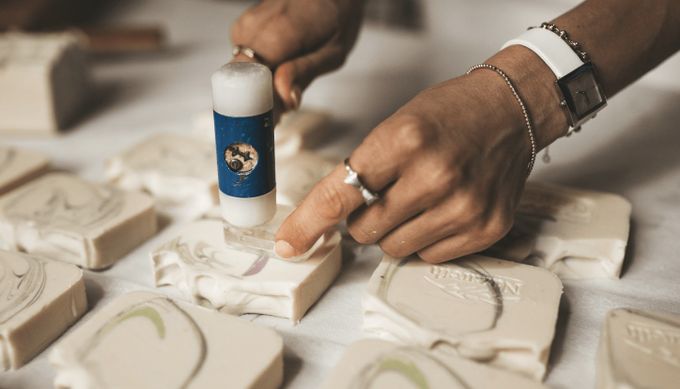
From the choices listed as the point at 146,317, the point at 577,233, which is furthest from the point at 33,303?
the point at 577,233

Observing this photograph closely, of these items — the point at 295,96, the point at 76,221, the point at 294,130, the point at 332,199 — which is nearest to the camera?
the point at 332,199

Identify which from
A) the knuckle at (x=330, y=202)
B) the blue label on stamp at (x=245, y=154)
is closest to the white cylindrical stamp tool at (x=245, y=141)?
the blue label on stamp at (x=245, y=154)

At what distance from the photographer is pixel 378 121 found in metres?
1.83

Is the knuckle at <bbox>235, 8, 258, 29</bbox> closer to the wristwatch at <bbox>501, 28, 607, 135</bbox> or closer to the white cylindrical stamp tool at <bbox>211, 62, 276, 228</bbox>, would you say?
the white cylindrical stamp tool at <bbox>211, 62, 276, 228</bbox>

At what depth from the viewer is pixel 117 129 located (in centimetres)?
180

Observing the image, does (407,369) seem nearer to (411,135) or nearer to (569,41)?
(411,135)

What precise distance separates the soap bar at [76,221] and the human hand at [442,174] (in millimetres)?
375

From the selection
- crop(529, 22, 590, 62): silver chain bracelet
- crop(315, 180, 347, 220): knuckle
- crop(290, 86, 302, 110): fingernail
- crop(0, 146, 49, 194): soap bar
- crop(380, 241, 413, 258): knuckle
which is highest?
crop(529, 22, 590, 62): silver chain bracelet

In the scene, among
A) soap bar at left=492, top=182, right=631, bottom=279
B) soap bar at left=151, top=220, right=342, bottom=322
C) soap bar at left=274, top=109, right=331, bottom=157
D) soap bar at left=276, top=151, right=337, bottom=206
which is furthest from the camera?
soap bar at left=274, top=109, right=331, bottom=157

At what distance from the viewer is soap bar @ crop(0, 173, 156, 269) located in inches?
48.6

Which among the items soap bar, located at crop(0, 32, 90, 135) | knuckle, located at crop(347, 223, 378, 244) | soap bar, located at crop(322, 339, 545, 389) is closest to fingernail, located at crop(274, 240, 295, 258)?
knuckle, located at crop(347, 223, 378, 244)

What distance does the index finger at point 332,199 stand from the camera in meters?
1.00

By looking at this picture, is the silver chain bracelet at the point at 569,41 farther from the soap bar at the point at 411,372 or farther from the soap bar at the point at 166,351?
the soap bar at the point at 166,351

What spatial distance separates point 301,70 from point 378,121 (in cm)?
46
